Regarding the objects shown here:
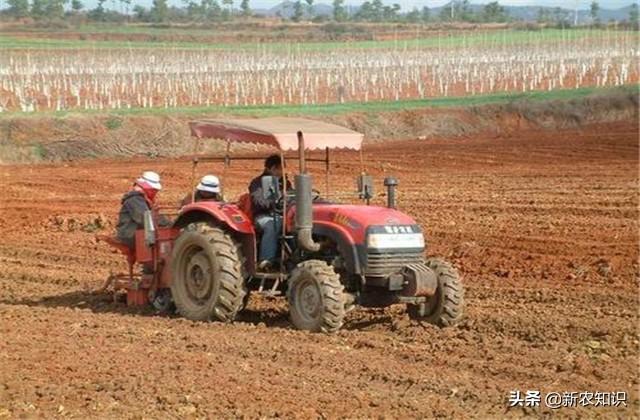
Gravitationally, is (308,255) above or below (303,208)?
below

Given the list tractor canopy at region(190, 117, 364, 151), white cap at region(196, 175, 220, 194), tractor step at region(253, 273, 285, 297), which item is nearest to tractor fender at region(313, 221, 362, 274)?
tractor step at region(253, 273, 285, 297)

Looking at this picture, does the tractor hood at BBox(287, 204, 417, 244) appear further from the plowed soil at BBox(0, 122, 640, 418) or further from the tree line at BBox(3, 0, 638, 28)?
the tree line at BBox(3, 0, 638, 28)

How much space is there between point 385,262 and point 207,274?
175 centimetres

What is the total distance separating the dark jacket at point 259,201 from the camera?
10500mm

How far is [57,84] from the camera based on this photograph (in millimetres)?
52188

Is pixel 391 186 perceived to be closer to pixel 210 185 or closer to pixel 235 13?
pixel 210 185

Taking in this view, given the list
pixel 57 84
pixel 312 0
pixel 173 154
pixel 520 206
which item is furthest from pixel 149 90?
pixel 312 0

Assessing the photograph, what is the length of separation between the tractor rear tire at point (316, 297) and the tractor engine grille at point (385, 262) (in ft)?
0.98

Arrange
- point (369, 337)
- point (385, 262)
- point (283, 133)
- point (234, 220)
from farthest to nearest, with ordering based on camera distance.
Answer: point (234, 220), point (283, 133), point (385, 262), point (369, 337)

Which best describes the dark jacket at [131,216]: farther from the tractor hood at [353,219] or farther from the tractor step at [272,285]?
the tractor hood at [353,219]

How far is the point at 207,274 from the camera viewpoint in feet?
35.2

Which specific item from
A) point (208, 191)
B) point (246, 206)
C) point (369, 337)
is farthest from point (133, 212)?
point (369, 337)

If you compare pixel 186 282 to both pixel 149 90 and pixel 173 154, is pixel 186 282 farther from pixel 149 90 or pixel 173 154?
pixel 149 90

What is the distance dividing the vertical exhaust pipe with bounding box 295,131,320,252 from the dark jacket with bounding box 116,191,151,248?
225 cm
